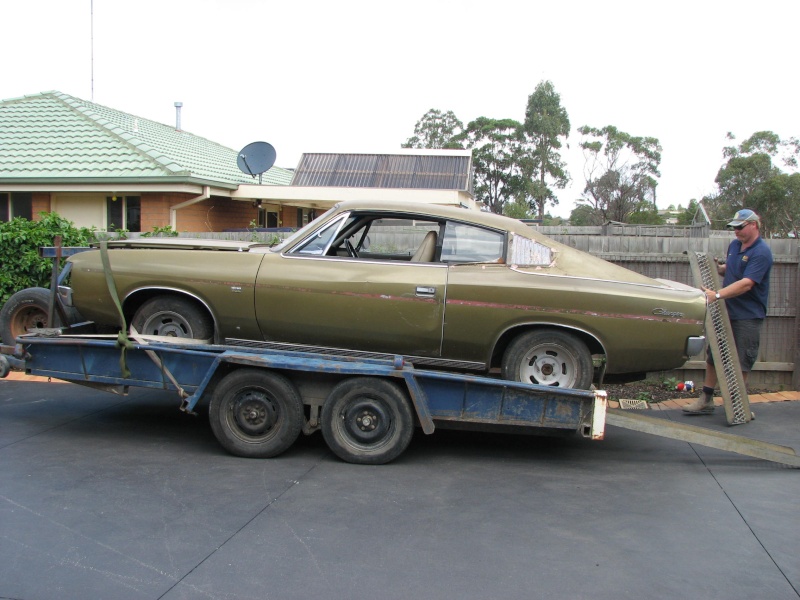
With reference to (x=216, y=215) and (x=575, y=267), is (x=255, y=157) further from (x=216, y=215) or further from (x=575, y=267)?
(x=575, y=267)

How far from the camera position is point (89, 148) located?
15.1 metres

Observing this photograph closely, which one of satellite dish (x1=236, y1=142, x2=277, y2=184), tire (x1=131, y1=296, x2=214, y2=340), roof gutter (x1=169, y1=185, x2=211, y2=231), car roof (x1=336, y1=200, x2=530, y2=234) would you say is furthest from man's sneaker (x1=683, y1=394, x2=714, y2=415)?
satellite dish (x1=236, y1=142, x2=277, y2=184)

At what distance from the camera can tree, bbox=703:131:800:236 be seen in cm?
3195

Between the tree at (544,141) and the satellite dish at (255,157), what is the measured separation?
113 feet

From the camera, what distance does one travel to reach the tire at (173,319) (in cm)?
593

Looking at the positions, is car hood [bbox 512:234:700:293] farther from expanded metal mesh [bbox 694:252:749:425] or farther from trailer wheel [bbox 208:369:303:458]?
trailer wheel [bbox 208:369:303:458]

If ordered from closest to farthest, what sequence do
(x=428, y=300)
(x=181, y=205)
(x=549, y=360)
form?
(x=428, y=300) < (x=549, y=360) < (x=181, y=205)

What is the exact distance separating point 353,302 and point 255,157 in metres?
11.1

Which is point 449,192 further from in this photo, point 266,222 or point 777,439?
point 777,439

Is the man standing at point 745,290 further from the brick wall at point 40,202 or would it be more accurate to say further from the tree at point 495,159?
the tree at point 495,159

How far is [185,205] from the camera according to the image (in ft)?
48.0

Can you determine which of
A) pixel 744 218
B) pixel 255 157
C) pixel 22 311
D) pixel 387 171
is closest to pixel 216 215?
pixel 255 157

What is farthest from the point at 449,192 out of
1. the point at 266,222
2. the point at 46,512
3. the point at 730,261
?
the point at 46,512

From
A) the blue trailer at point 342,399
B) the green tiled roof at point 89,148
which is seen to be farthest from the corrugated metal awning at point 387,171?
the blue trailer at point 342,399
